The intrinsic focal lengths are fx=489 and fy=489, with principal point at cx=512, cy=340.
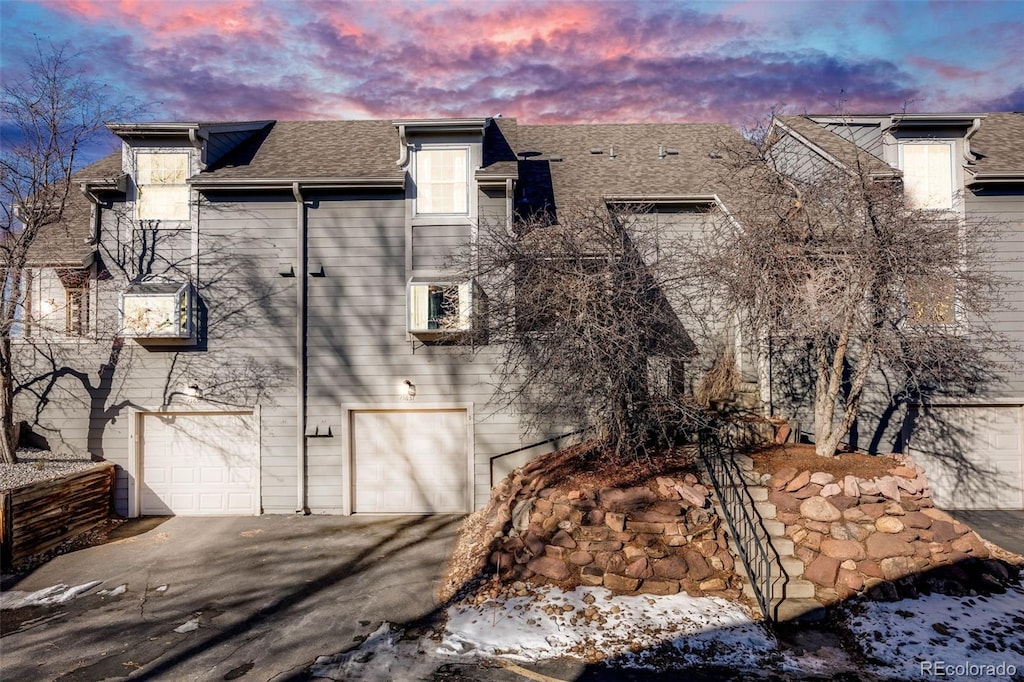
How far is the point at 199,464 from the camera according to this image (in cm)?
907

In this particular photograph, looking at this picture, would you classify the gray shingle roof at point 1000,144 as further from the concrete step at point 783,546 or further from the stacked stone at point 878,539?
the concrete step at point 783,546

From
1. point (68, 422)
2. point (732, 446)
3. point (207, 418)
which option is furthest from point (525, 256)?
point (68, 422)

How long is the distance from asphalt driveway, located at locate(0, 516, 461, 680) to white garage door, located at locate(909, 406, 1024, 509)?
8.91 metres

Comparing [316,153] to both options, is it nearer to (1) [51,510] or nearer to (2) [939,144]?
(1) [51,510]

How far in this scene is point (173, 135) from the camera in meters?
9.09

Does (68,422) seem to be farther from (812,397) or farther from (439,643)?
(812,397)

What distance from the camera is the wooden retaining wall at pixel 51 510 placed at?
22.5 feet

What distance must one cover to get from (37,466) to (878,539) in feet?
40.5

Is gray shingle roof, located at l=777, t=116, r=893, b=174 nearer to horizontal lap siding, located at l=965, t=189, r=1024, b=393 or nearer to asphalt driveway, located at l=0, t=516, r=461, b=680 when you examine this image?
horizontal lap siding, located at l=965, t=189, r=1024, b=393

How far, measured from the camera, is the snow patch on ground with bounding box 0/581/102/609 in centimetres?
606

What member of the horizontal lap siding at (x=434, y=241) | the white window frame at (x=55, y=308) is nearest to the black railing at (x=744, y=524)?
the horizontal lap siding at (x=434, y=241)

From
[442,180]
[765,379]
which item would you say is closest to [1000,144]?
[765,379]

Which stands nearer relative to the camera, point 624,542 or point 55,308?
point 624,542

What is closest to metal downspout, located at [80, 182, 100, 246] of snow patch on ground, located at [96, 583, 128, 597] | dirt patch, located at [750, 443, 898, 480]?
snow patch on ground, located at [96, 583, 128, 597]
